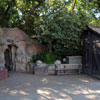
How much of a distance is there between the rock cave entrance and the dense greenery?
2476mm

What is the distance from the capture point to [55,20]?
39.3 feet

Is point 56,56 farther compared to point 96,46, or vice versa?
point 56,56

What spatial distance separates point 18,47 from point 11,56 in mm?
1222

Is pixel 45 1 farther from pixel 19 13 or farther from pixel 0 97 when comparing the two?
pixel 0 97

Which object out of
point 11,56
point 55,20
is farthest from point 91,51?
point 11,56

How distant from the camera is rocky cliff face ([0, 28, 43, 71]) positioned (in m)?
12.7

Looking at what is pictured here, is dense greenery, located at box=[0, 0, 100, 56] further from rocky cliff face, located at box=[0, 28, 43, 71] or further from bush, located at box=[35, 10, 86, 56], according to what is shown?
rocky cliff face, located at box=[0, 28, 43, 71]

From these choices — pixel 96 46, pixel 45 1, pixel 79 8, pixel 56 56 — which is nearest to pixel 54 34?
pixel 56 56

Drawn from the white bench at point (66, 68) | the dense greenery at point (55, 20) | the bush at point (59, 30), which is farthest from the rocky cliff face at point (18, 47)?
the white bench at point (66, 68)

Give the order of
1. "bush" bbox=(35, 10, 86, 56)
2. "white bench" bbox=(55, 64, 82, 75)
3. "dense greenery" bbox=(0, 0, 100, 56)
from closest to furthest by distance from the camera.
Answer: "white bench" bbox=(55, 64, 82, 75)
"bush" bbox=(35, 10, 86, 56)
"dense greenery" bbox=(0, 0, 100, 56)

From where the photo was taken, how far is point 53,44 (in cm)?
1258

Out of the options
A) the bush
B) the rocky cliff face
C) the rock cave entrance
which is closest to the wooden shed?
the bush

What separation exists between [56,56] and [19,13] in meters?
7.98

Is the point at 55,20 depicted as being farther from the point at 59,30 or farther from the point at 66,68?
the point at 66,68
